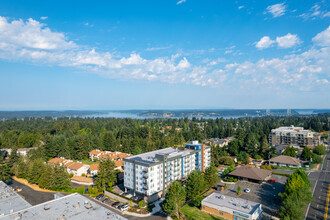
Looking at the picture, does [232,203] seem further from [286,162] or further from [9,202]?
[286,162]

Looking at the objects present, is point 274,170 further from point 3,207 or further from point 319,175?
point 3,207

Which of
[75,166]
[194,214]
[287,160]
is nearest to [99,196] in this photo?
[194,214]

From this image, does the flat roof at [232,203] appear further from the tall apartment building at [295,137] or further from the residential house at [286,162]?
the tall apartment building at [295,137]

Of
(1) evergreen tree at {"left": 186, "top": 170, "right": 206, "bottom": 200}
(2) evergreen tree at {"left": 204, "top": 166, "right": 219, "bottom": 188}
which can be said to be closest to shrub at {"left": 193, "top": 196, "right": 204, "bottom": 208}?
(1) evergreen tree at {"left": 186, "top": 170, "right": 206, "bottom": 200}

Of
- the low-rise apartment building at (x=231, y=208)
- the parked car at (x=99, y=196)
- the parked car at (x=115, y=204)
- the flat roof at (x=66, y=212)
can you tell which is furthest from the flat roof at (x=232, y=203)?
the parked car at (x=99, y=196)

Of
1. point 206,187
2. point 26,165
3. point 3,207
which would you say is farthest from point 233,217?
point 26,165

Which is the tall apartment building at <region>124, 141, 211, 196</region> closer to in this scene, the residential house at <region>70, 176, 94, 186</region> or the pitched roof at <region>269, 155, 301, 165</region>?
the residential house at <region>70, 176, 94, 186</region>
